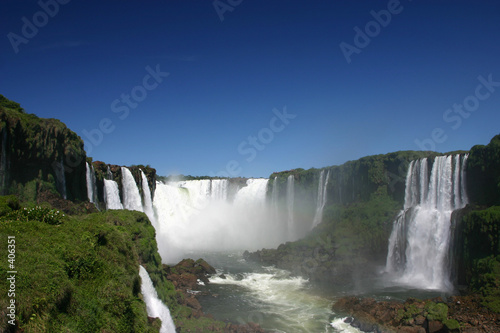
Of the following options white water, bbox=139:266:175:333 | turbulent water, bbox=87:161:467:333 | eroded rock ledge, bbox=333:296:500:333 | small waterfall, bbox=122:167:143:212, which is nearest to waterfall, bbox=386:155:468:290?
turbulent water, bbox=87:161:467:333

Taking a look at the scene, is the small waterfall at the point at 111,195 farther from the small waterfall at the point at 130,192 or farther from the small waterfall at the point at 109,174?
the small waterfall at the point at 130,192

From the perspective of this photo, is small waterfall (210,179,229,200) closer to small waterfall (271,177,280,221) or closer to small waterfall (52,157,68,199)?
small waterfall (271,177,280,221)

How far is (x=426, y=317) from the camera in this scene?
15.7 metres

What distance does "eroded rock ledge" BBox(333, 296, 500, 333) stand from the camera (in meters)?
15.1

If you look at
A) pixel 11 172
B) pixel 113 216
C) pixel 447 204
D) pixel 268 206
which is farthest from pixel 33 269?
pixel 268 206

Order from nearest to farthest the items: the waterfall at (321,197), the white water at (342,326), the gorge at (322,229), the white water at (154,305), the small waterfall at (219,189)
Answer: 1. the white water at (154,305)
2. the white water at (342,326)
3. the gorge at (322,229)
4. the waterfall at (321,197)
5. the small waterfall at (219,189)

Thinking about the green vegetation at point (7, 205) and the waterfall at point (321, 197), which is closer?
the green vegetation at point (7, 205)

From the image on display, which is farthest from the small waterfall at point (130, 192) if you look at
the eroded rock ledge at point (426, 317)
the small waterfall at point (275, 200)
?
the eroded rock ledge at point (426, 317)

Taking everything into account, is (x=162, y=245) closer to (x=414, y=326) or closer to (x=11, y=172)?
(x=11, y=172)

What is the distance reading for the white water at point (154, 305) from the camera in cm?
1248

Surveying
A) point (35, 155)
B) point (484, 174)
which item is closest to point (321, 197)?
point (484, 174)

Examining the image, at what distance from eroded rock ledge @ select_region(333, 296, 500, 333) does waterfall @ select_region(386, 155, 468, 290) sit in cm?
523

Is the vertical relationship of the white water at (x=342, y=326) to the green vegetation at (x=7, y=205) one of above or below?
below

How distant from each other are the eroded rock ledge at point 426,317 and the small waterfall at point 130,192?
25.7 meters
